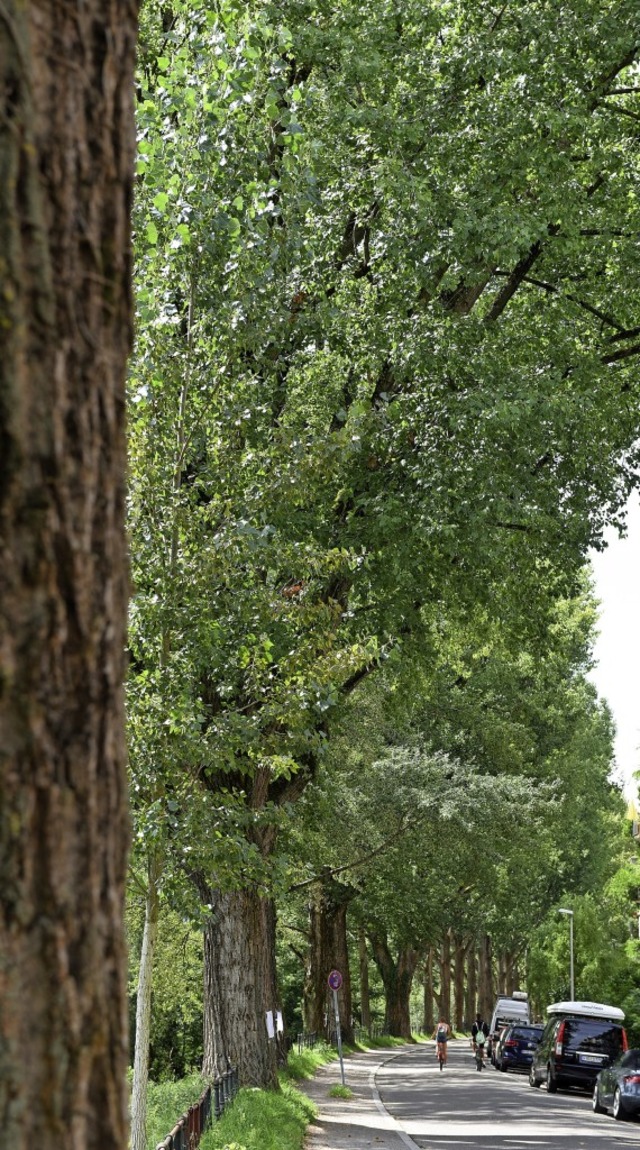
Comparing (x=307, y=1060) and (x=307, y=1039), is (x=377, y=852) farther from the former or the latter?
(x=307, y=1039)

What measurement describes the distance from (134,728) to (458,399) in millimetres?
7751

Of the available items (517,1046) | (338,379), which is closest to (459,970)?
(517,1046)

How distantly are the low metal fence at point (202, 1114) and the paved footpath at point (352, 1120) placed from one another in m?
1.16

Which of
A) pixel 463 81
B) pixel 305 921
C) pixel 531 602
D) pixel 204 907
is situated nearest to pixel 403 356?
pixel 463 81

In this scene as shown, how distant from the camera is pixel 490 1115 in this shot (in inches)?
965

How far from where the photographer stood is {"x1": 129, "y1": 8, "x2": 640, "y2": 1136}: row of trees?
11094mm

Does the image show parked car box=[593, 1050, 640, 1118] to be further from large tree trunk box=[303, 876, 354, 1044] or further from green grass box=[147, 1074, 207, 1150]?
large tree trunk box=[303, 876, 354, 1044]

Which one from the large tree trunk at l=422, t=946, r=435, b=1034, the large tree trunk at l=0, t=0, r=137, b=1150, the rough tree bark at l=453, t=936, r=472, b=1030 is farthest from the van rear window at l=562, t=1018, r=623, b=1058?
the rough tree bark at l=453, t=936, r=472, b=1030

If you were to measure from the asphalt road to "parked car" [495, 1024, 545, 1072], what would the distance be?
12.0ft

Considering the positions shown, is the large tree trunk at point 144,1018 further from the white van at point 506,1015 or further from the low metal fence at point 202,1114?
the white van at point 506,1015

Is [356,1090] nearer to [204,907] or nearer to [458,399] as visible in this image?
[458,399]

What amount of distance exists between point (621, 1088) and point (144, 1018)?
17.8m

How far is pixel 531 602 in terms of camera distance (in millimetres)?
22141

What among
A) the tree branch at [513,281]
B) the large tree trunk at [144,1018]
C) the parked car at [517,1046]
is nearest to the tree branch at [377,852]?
the tree branch at [513,281]
